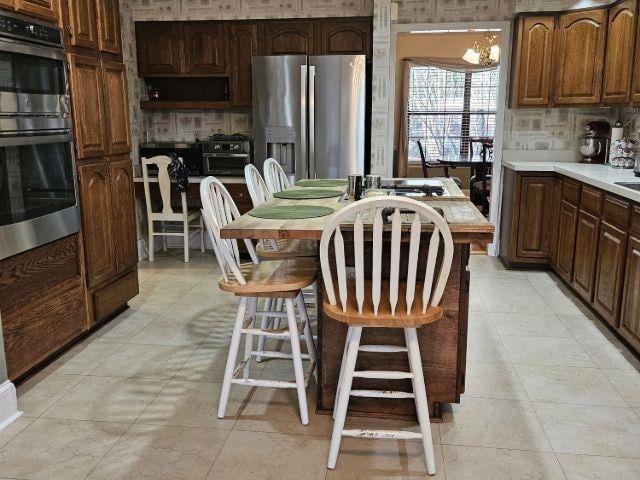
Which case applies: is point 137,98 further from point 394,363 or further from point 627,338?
point 627,338

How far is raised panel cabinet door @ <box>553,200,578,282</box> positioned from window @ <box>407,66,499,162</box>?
170 inches

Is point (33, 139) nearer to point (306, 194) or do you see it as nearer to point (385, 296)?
point (306, 194)

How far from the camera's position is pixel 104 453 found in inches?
81.7

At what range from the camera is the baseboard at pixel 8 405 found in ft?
7.46

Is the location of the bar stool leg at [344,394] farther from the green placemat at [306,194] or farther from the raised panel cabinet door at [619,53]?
the raised panel cabinet door at [619,53]

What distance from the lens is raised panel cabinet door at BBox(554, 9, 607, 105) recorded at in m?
4.28

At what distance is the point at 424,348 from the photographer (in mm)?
2238

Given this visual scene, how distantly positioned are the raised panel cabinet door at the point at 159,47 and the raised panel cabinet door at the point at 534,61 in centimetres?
287

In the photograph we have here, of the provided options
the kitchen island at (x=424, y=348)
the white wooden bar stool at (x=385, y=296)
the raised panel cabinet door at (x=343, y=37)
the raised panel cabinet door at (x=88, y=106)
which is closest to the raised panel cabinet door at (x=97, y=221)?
the raised panel cabinet door at (x=88, y=106)

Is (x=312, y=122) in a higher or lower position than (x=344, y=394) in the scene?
higher

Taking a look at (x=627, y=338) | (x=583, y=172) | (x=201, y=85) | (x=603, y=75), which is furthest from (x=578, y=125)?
(x=201, y=85)

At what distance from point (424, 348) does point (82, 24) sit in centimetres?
239

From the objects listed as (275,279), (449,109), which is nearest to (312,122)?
(275,279)

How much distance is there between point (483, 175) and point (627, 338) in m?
3.58
